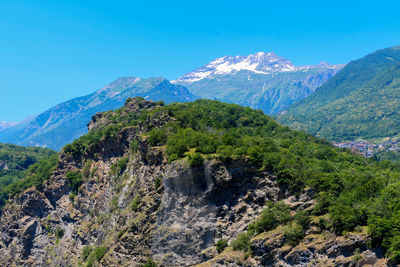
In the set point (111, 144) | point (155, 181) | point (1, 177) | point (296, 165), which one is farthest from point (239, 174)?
point (1, 177)

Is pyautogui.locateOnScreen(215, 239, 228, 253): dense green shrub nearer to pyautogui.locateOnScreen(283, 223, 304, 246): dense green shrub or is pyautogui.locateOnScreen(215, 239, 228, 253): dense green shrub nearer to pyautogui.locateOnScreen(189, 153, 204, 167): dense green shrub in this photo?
pyautogui.locateOnScreen(283, 223, 304, 246): dense green shrub

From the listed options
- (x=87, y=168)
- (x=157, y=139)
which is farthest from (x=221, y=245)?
(x=87, y=168)

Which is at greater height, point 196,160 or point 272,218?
point 196,160

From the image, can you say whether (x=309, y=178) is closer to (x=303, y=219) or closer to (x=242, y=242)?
(x=303, y=219)

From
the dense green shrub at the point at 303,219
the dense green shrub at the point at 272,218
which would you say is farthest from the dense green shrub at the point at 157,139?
the dense green shrub at the point at 303,219

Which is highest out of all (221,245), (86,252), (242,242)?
(242,242)

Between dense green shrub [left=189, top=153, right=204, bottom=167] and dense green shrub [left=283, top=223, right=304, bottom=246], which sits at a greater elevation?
dense green shrub [left=189, top=153, right=204, bottom=167]

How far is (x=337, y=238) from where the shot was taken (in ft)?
138

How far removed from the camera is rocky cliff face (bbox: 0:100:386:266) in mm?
46506

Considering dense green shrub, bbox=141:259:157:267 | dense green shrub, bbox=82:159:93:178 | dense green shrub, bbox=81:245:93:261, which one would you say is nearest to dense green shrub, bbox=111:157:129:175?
dense green shrub, bbox=82:159:93:178

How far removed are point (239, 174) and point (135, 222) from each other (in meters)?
20.2

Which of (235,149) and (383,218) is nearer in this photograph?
(383,218)

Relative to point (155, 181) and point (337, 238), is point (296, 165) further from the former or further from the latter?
point (155, 181)

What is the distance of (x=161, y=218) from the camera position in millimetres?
60031
